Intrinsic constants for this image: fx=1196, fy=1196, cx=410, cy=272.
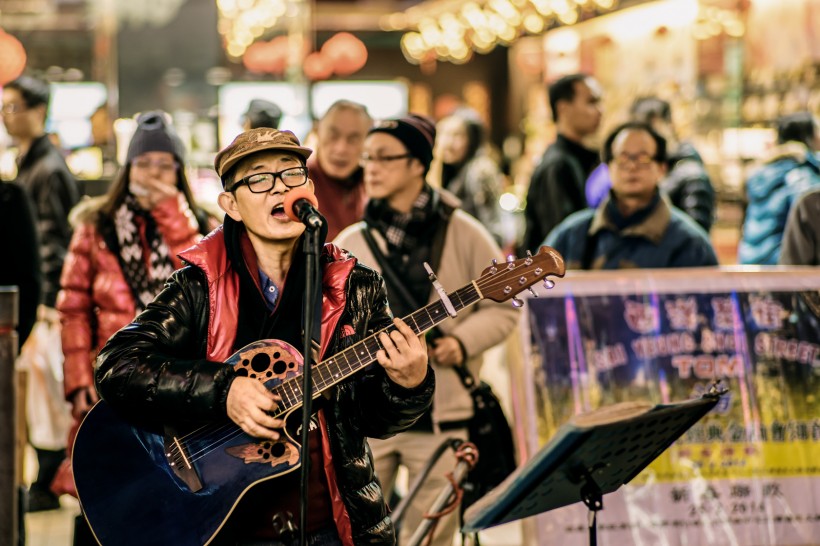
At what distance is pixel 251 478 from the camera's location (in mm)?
3209

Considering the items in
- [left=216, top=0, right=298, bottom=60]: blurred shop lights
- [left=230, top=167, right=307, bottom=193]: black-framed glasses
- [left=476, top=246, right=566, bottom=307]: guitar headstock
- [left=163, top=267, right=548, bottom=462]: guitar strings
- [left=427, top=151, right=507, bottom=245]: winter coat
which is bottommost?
[left=163, top=267, right=548, bottom=462]: guitar strings

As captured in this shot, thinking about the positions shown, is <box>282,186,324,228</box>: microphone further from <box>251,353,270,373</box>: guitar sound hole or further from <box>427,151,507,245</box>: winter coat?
<box>427,151,507,245</box>: winter coat

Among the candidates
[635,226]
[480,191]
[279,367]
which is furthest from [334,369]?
[480,191]

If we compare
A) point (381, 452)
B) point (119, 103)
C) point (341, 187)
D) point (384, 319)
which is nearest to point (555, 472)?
point (384, 319)

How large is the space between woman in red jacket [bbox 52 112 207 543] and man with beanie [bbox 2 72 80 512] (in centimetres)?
213

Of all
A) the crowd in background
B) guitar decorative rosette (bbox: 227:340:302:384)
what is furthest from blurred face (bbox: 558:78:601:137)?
guitar decorative rosette (bbox: 227:340:302:384)

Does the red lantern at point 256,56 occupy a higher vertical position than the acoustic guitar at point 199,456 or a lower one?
higher

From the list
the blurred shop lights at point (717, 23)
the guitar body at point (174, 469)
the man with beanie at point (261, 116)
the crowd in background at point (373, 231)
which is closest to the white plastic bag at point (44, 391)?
the crowd in background at point (373, 231)

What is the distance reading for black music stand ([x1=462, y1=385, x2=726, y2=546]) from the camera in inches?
124

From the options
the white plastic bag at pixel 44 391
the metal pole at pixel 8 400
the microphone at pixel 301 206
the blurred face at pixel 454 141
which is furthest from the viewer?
the blurred face at pixel 454 141

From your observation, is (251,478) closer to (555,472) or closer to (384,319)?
(384,319)

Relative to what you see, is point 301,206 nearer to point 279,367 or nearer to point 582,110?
point 279,367

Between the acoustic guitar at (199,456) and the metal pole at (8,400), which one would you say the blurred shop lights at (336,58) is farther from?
the acoustic guitar at (199,456)

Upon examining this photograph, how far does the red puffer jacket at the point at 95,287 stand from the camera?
525 centimetres
